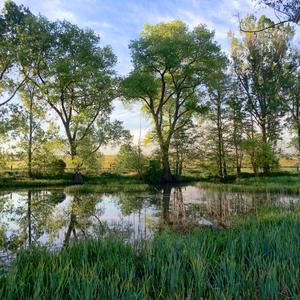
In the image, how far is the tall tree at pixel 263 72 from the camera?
30219mm

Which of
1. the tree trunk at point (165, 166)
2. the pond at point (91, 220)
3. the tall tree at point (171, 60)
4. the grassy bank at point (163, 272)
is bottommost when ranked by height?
the pond at point (91, 220)

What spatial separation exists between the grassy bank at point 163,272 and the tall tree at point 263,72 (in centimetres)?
2647

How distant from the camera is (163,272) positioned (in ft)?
11.8

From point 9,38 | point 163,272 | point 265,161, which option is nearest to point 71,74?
point 9,38

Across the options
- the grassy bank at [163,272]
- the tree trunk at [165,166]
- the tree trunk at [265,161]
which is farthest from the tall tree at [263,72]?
the grassy bank at [163,272]

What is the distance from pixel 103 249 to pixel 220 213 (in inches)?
270

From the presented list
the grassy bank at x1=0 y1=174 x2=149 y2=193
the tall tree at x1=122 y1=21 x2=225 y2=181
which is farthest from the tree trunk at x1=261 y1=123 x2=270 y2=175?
the grassy bank at x1=0 y1=174 x2=149 y2=193

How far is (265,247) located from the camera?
479 centimetres

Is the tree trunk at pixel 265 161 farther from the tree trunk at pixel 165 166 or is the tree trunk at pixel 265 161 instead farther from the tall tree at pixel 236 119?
the tree trunk at pixel 165 166

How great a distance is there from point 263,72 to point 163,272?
30636mm

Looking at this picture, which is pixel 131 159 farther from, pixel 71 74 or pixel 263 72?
pixel 263 72

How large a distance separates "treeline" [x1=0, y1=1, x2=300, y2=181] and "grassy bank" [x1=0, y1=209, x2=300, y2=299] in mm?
22119

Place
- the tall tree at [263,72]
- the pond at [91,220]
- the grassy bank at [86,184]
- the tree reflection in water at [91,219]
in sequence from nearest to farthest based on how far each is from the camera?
the pond at [91,220]
the tree reflection in water at [91,219]
the grassy bank at [86,184]
the tall tree at [263,72]

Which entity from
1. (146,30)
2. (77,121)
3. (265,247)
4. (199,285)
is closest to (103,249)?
(199,285)
